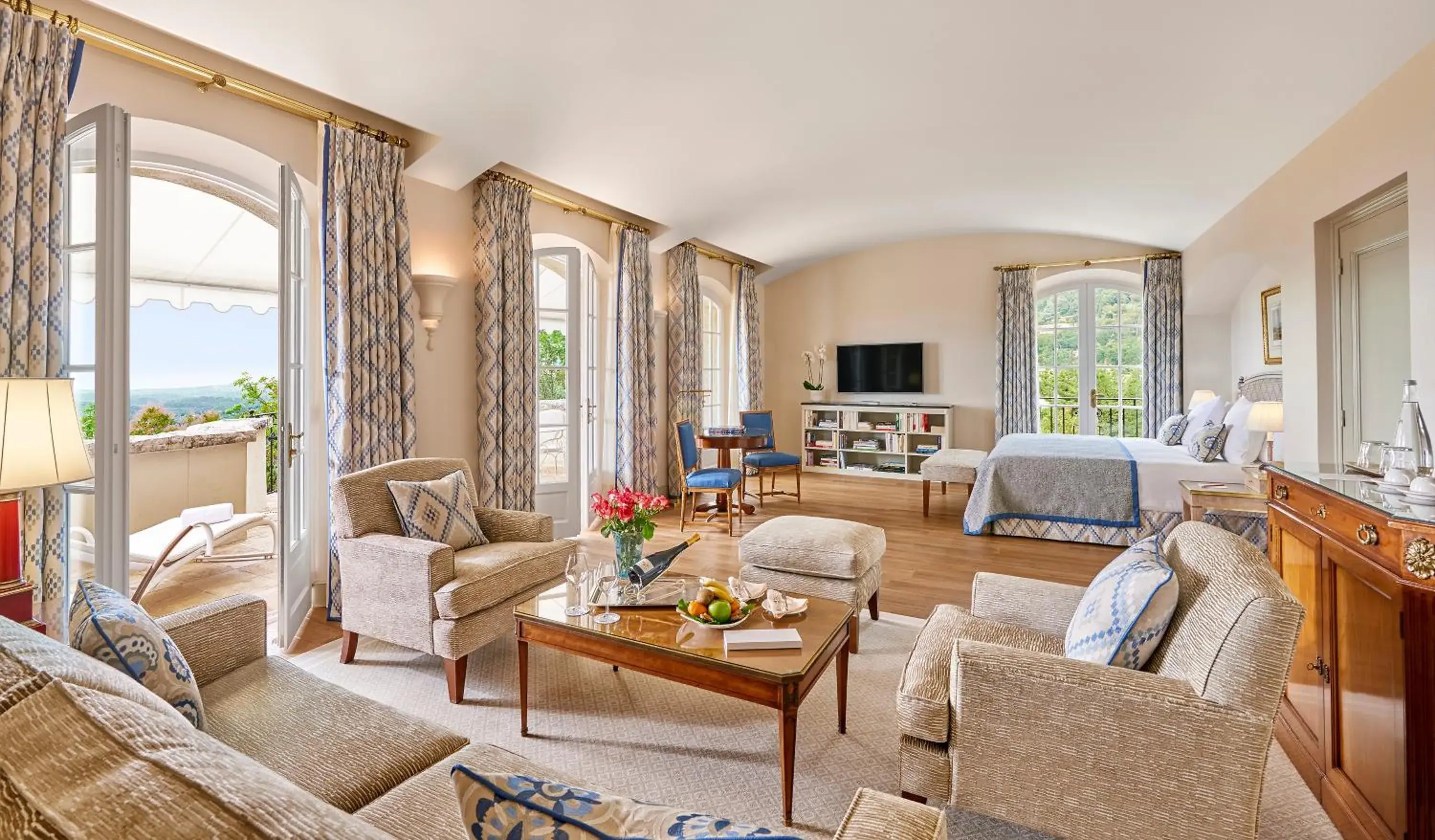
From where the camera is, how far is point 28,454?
1729 mm

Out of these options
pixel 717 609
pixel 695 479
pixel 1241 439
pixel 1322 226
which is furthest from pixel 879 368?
pixel 717 609

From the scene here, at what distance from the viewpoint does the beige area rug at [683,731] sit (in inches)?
75.9

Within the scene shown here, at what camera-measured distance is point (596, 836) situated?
0.64 m

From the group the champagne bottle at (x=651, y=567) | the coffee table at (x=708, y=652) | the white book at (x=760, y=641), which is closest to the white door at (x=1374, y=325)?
the coffee table at (x=708, y=652)

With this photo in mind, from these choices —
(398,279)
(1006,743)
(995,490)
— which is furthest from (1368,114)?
(398,279)

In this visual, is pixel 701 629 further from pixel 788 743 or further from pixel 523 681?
pixel 523 681

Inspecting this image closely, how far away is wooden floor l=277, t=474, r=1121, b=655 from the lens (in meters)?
3.74

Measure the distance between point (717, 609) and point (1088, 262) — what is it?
22.9 ft

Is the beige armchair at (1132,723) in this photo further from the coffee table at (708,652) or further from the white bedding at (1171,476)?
the white bedding at (1171,476)

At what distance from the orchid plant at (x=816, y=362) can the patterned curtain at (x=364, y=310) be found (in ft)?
19.1

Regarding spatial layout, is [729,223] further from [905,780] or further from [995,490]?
[905,780]

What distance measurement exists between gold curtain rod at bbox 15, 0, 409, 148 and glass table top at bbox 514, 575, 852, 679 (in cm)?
260

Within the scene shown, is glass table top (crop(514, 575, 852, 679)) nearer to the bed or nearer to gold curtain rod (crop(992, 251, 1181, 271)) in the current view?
the bed

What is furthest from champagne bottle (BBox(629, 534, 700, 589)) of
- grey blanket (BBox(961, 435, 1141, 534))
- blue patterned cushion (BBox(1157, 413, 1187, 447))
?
blue patterned cushion (BBox(1157, 413, 1187, 447))
